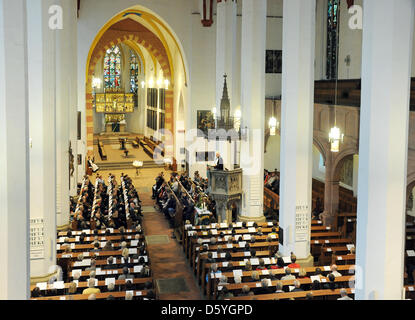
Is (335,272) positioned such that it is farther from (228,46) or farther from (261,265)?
(228,46)

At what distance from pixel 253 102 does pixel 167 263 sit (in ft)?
19.2

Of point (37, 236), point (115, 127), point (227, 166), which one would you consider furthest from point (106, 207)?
point (115, 127)

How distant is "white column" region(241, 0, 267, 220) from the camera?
630 inches

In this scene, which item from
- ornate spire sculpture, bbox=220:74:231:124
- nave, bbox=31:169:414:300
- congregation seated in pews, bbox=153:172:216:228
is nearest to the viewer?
nave, bbox=31:169:414:300

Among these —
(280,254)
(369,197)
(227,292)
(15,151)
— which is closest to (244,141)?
(280,254)

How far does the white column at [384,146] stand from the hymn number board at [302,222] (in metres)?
4.02

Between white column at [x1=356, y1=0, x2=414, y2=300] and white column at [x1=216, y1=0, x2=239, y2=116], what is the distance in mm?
11872

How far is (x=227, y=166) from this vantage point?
61.4ft

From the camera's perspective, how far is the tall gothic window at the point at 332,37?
2045 centimetres

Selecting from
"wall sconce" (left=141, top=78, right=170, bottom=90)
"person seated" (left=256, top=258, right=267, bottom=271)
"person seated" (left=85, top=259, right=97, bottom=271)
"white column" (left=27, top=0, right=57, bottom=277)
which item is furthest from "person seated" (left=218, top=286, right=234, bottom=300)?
"wall sconce" (left=141, top=78, right=170, bottom=90)

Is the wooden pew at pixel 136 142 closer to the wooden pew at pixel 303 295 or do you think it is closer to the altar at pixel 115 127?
the altar at pixel 115 127

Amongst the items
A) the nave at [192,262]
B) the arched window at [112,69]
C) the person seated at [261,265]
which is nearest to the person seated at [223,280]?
the nave at [192,262]

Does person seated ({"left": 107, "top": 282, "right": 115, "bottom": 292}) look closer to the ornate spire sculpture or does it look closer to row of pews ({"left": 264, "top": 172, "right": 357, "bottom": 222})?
the ornate spire sculpture
